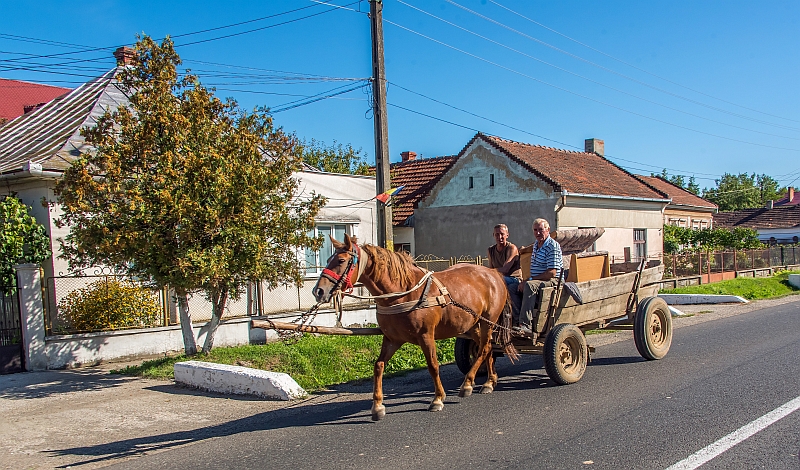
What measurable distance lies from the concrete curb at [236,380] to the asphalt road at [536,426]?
1.40 ft

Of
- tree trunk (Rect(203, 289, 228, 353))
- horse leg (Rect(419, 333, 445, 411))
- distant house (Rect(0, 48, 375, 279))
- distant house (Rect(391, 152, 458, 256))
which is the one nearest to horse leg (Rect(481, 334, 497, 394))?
horse leg (Rect(419, 333, 445, 411))

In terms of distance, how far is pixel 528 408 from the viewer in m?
7.39

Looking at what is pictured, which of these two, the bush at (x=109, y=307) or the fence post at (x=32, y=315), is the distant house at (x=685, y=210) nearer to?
the bush at (x=109, y=307)

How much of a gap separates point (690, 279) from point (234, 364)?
21550mm

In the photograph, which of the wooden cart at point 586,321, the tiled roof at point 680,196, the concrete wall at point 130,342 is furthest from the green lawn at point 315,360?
the tiled roof at point 680,196

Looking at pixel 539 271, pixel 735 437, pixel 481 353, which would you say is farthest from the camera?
pixel 539 271

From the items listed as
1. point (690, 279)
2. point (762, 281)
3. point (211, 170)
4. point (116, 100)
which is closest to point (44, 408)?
point (211, 170)

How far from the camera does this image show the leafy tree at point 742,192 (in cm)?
7575

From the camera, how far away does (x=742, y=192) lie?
75938mm

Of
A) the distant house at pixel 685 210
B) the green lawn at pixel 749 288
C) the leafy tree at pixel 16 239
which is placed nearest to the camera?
the leafy tree at pixel 16 239

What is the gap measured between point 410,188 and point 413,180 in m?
0.70

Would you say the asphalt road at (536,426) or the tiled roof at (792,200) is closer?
the asphalt road at (536,426)

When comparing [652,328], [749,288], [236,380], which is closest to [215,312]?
[236,380]

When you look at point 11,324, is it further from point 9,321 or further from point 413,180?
point 413,180
